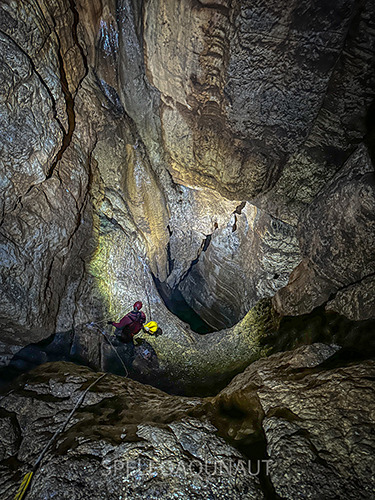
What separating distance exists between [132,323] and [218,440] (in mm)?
3243

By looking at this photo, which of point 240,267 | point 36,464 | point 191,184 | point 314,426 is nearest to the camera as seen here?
point 314,426

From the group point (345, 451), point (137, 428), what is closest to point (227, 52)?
point (345, 451)

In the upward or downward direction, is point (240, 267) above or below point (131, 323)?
above

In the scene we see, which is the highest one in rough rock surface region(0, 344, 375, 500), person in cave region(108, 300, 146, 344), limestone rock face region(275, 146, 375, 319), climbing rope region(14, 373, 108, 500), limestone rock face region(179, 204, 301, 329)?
limestone rock face region(179, 204, 301, 329)

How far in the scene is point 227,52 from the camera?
3078 millimetres

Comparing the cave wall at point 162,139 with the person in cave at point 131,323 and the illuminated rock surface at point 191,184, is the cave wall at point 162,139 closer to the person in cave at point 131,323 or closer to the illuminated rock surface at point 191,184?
the illuminated rock surface at point 191,184

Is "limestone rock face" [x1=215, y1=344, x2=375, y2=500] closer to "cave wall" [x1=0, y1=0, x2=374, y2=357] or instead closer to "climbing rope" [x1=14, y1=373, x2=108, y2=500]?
"cave wall" [x1=0, y1=0, x2=374, y2=357]

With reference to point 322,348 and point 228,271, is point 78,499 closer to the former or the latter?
point 322,348

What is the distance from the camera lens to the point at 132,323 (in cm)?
509

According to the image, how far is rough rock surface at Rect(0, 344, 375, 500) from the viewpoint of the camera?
1778 millimetres

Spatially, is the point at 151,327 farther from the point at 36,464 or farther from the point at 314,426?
the point at 314,426

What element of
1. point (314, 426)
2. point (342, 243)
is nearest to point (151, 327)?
point (314, 426)

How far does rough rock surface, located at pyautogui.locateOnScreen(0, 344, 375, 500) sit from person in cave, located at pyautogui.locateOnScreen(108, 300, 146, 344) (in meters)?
2.11

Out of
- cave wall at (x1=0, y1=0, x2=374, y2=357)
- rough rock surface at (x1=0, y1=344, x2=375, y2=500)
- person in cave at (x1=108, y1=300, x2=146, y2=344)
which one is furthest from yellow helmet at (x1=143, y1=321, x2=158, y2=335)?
rough rock surface at (x1=0, y1=344, x2=375, y2=500)
